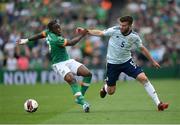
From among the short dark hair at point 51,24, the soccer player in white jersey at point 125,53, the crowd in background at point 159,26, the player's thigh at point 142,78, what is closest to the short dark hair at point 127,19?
the soccer player in white jersey at point 125,53

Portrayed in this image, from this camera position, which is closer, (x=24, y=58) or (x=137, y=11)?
(x=24, y=58)

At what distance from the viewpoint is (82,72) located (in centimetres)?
1644

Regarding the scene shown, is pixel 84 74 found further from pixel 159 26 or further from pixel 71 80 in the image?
pixel 159 26

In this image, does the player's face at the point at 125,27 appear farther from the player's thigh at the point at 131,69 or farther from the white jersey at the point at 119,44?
the player's thigh at the point at 131,69

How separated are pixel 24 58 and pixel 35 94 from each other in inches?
295

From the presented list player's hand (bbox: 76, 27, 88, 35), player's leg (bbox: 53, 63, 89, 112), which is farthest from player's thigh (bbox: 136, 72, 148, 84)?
player's hand (bbox: 76, 27, 88, 35)

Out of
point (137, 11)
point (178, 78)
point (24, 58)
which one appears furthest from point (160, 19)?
point (24, 58)

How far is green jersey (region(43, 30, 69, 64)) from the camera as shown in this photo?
15938 mm

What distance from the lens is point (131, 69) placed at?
1597 cm

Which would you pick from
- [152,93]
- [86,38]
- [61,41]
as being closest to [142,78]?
[152,93]

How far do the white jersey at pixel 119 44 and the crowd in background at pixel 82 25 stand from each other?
42.5 feet

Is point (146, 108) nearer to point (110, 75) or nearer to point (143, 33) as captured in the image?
point (110, 75)

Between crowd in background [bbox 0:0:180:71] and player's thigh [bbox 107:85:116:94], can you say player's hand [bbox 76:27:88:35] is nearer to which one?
player's thigh [bbox 107:85:116:94]

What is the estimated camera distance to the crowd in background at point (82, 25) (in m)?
29.6
